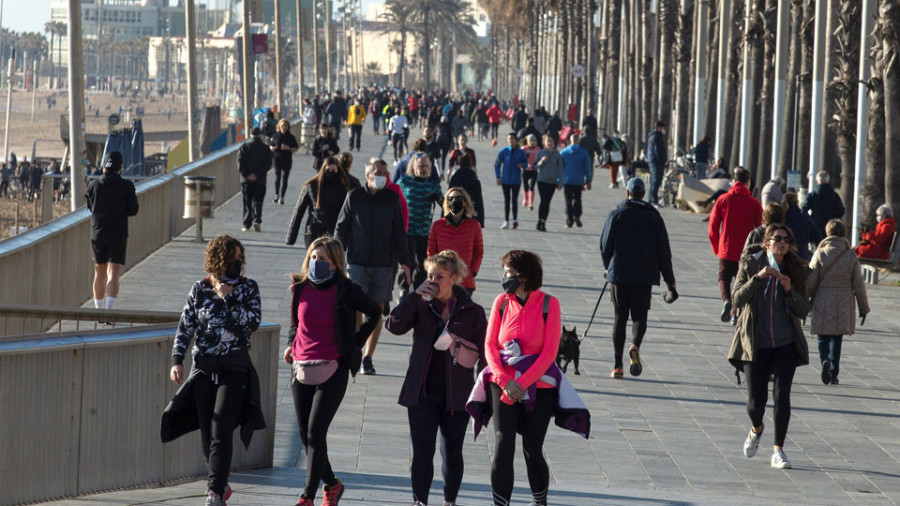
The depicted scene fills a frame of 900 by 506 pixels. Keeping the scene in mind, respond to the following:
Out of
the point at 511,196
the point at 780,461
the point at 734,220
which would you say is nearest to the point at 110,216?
the point at 734,220

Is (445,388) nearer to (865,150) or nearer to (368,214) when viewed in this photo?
(368,214)

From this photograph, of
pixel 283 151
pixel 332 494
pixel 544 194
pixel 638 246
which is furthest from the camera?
pixel 283 151

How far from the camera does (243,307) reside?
22.7ft

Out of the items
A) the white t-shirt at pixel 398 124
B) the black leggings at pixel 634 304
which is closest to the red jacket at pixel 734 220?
the black leggings at pixel 634 304

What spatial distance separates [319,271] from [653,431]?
11.4ft

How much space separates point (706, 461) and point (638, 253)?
8.88 ft

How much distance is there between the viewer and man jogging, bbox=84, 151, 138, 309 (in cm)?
1330

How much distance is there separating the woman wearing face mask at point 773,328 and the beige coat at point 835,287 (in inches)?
107

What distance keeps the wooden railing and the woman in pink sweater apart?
178cm

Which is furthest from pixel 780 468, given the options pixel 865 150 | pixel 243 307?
pixel 865 150

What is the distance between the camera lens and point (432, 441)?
705cm

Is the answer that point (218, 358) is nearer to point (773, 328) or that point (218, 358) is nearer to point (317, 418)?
point (317, 418)

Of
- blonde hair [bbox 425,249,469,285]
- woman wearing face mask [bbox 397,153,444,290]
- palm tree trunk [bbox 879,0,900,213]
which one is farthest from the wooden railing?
palm tree trunk [bbox 879,0,900,213]

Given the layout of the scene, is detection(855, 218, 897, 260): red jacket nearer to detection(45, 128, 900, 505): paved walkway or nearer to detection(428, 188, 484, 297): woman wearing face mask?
detection(45, 128, 900, 505): paved walkway
